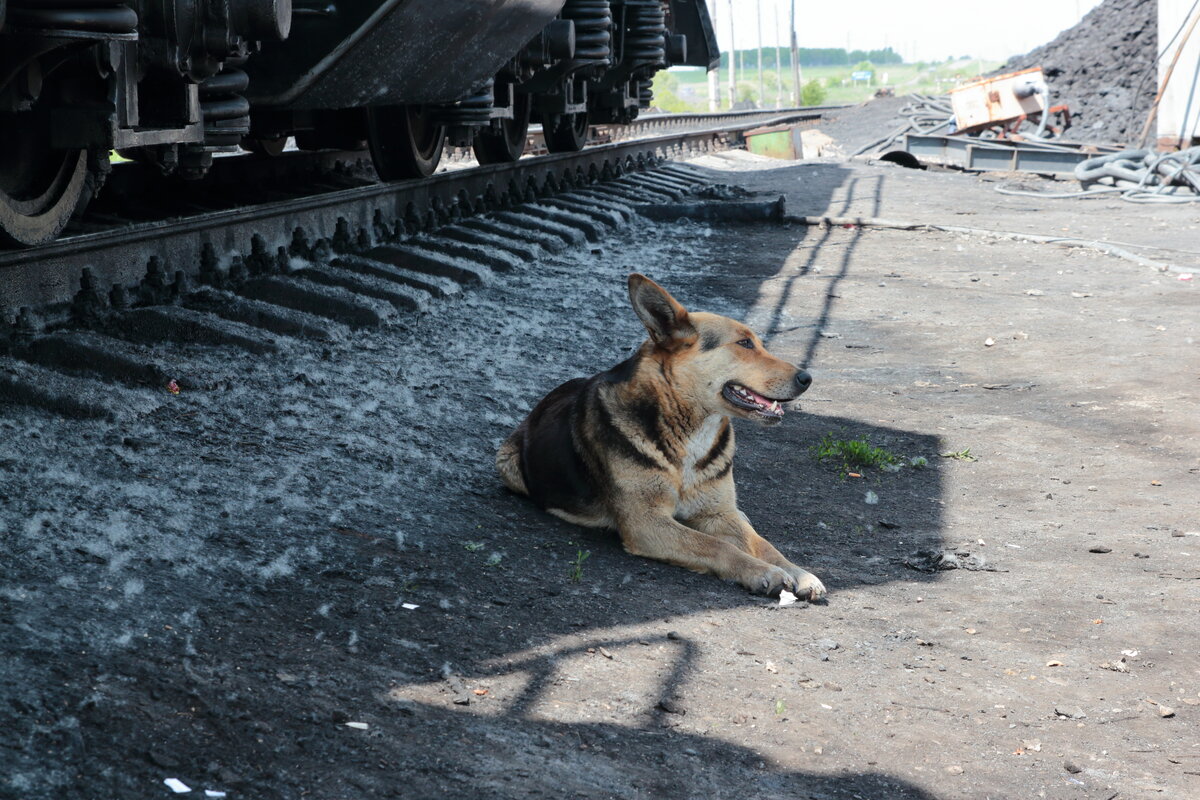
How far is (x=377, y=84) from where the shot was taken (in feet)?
25.4

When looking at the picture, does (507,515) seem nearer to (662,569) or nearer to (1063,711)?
(662,569)

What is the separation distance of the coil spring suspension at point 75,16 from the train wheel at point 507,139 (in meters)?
7.54

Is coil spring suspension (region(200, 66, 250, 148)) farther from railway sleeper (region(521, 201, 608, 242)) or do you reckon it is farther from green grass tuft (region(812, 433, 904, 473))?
railway sleeper (region(521, 201, 608, 242))

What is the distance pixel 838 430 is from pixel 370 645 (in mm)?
3826

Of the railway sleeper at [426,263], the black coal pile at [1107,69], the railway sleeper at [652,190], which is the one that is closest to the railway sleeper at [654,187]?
the railway sleeper at [652,190]

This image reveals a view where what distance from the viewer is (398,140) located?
9789 millimetres

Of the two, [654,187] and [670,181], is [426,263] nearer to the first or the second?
[654,187]

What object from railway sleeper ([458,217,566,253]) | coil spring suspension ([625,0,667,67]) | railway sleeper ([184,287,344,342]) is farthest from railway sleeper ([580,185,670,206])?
railway sleeper ([184,287,344,342])

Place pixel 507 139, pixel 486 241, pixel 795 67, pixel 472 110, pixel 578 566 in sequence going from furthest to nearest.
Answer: pixel 795 67, pixel 507 139, pixel 472 110, pixel 486 241, pixel 578 566

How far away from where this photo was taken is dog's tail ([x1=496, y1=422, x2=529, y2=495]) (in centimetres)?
499

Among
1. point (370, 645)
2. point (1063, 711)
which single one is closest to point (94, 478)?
point (370, 645)

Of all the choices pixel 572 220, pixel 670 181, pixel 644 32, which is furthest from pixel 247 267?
pixel 670 181

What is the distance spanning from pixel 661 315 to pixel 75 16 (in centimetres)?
222

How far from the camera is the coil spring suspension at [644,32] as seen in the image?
1359cm
